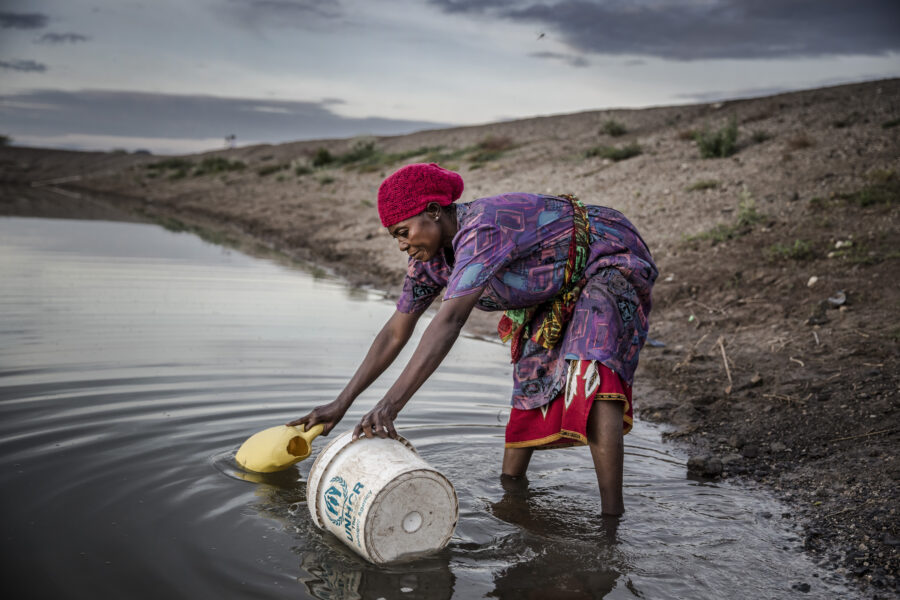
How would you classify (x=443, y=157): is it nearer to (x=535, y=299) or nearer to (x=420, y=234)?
(x=535, y=299)

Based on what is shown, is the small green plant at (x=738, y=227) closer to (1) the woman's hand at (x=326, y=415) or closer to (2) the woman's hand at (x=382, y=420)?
(1) the woman's hand at (x=326, y=415)

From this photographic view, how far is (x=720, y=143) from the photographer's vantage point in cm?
1117

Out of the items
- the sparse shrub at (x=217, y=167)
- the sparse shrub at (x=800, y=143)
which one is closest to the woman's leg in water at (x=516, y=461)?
the sparse shrub at (x=800, y=143)

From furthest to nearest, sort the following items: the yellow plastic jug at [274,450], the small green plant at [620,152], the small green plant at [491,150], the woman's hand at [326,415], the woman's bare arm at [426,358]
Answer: the small green plant at [491,150]
the small green plant at [620,152]
the yellow plastic jug at [274,450]
the woman's hand at [326,415]
the woman's bare arm at [426,358]

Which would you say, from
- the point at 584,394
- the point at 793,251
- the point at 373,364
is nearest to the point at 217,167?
the point at 793,251

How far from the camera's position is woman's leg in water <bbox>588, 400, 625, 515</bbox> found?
10.0ft

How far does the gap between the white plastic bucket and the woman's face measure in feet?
2.30

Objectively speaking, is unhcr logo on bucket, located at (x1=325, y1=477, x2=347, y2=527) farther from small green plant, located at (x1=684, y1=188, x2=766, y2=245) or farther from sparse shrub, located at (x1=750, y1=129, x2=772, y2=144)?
sparse shrub, located at (x1=750, y1=129, x2=772, y2=144)

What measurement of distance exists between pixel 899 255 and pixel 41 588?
626cm

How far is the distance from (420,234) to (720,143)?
30.7 ft

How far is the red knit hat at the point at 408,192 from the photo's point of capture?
2.80m

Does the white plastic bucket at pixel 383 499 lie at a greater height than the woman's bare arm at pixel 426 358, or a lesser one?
lesser

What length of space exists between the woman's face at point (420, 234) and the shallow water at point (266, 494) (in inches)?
44.4

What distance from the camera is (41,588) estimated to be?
2.62m
